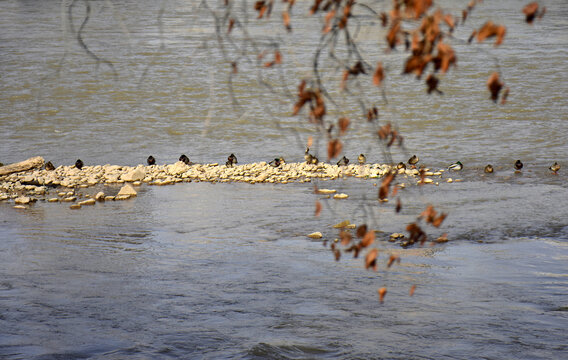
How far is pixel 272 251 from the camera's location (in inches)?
357

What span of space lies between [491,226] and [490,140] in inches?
251

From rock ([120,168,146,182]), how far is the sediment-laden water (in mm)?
344

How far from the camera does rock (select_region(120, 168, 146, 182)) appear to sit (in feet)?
40.9

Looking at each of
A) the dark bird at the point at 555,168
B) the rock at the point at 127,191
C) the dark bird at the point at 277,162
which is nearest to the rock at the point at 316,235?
the rock at the point at 127,191

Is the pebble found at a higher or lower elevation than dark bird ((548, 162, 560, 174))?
lower

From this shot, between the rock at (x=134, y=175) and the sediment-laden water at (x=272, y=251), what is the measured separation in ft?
1.13

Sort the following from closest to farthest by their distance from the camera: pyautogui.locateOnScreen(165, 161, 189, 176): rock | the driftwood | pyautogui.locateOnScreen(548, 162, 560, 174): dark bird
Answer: the driftwood
pyautogui.locateOnScreen(165, 161, 189, 176): rock
pyautogui.locateOnScreen(548, 162, 560, 174): dark bird

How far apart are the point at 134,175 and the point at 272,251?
419 cm

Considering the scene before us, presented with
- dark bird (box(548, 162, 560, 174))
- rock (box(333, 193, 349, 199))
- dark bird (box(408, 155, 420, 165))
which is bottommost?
rock (box(333, 193, 349, 199))

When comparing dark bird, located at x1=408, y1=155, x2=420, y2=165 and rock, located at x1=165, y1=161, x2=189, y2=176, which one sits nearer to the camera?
rock, located at x1=165, y1=161, x2=189, y2=176

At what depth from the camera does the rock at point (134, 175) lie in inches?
491

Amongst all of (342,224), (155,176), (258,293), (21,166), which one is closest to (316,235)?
(342,224)

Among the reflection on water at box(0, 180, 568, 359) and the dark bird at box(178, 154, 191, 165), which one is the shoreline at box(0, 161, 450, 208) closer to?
the dark bird at box(178, 154, 191, 165)

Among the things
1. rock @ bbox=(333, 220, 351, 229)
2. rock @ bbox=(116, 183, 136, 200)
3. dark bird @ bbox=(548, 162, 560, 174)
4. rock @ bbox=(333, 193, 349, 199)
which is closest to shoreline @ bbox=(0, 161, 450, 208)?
rock @ bbox=(116, 183, 136, 200)
